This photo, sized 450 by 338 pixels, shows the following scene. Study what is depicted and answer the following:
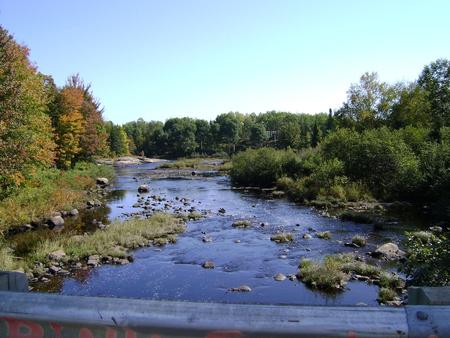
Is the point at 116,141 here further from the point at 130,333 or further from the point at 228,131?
the point at 130,333

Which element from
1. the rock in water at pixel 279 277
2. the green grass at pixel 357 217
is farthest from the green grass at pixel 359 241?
the rock in water at pixel 279 277

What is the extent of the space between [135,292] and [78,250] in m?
4.96

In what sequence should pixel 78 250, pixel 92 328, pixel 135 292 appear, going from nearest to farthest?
pixel 92 328 → pixel 135 292 → pixel 78 250

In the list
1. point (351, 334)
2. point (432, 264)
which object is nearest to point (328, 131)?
point (432, 264)

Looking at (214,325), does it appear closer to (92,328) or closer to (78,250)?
(92,328)

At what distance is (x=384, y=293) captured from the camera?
437 inches

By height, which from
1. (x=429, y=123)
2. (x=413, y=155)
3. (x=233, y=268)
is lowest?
(x=233, y=268)

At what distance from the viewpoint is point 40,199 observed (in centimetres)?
2395

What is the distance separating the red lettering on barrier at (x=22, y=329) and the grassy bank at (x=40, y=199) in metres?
19.2

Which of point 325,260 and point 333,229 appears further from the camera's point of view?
point 333,229

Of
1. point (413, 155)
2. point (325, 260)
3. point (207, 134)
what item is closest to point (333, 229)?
point (325, 260)

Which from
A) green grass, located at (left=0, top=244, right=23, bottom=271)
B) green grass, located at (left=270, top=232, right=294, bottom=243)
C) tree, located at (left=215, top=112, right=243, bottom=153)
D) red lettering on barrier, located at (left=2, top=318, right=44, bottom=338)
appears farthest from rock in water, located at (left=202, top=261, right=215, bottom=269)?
tree, located at (left=215, top=112, right=243, bottom=153)

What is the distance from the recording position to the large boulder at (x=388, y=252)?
1464cm

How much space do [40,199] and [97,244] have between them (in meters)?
9.04
